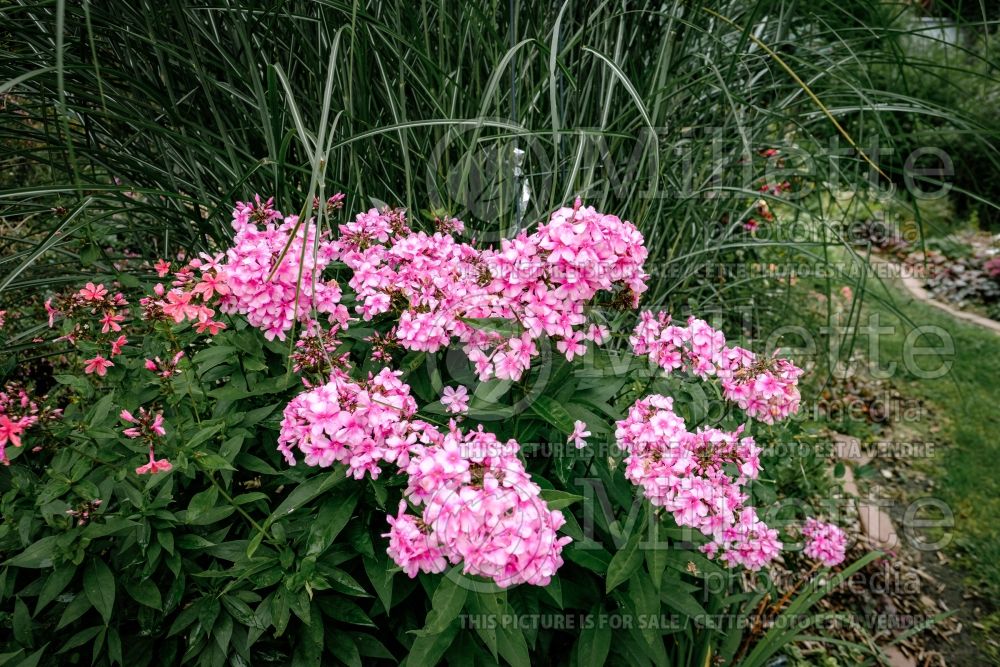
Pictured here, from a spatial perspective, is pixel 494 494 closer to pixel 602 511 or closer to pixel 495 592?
pixel 495 592

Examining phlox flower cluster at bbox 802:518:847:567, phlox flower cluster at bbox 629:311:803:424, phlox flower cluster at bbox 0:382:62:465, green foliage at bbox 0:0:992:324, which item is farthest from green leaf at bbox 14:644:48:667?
phlox flower cluster at bbox 802:518:847:567

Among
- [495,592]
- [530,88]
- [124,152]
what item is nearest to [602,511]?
[495,592]

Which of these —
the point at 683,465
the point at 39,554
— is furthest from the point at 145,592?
the point at 683,465

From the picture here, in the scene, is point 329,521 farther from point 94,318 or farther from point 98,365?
point 94,318

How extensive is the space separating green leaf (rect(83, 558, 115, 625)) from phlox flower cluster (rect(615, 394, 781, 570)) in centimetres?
98

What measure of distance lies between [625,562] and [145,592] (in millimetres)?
908

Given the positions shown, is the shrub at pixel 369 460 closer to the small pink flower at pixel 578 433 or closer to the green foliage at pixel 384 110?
the small pink flower at pixel 578 433

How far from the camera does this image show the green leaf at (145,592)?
3.92 feet

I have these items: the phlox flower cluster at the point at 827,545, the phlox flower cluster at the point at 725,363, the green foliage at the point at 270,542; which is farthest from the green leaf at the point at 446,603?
the phlox flower cluster at the point at 827,545

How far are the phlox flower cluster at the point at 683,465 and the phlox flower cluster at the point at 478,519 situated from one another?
0.28 m

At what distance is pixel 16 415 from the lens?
50.8 inches

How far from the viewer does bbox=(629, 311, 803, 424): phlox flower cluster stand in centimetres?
143

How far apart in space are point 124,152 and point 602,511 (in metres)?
1.67

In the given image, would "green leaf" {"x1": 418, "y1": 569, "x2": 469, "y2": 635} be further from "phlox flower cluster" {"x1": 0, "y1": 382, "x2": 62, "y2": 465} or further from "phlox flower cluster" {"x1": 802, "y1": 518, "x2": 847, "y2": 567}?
"phlox flower cluster" {"x1": 802, "y1": 518, "x2": 847, "y2": 567}
